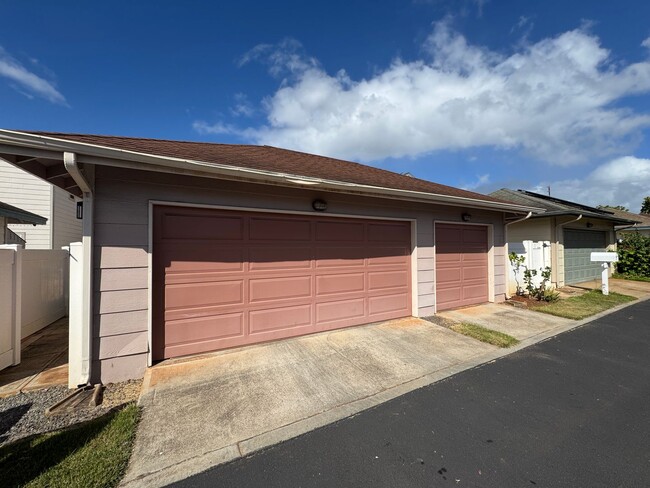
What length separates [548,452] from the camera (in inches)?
89.9

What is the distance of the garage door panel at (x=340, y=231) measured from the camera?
203 inches

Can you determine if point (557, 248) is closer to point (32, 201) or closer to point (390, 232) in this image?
point (390, 232)

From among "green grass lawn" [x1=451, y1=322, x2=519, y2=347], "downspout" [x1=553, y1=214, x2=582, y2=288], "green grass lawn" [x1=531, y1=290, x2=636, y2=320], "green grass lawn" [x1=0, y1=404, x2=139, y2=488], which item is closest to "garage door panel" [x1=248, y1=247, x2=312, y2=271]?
"green grass lawn" [x1=0, y1=404, x2=139, y2=488]

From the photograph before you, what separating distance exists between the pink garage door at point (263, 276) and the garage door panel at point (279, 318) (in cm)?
2

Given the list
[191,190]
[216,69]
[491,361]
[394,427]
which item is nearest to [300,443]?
[394,427]

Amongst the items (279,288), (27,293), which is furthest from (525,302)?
(27,293)

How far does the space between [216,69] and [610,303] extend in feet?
43.7

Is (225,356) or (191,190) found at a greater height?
(191,190)

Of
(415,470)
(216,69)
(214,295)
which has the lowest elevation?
(415,470)

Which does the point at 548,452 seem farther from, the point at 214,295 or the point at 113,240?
the point at 113,240

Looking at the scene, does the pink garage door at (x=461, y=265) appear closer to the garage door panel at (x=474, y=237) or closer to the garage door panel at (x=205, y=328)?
the garage door panel at (x=474, y=237)

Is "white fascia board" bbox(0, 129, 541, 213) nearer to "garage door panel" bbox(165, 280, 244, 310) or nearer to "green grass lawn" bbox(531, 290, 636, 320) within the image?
"garage door panel" bbox(165, 280, 244, 310)

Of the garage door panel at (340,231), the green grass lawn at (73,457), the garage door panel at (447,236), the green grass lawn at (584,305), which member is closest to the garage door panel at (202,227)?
the garage door panel at (340,231)

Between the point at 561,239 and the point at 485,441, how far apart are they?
37.1 ft
